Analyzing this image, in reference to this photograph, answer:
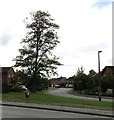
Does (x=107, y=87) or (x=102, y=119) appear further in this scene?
(x=107, y=87)

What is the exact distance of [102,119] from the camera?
1471cm

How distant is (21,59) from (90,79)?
19368 millimetres

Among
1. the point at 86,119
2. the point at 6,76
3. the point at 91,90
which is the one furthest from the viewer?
the point at 6,76

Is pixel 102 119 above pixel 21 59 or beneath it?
beneath

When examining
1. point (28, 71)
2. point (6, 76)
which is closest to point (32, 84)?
point (28, 71)

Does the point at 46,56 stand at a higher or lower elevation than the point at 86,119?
higher

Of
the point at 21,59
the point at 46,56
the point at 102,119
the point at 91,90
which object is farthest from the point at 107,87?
the point at 102,119

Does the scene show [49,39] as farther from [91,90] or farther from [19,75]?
[91,90]

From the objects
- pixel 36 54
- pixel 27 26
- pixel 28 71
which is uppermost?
pixel 27 26

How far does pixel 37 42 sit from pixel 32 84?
701 cm

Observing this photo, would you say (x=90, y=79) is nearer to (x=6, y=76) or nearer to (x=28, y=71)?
(x=28, y=71)

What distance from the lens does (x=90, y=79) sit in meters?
57.8

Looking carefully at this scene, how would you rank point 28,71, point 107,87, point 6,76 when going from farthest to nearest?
point 6,76
point 107,87
point 28,71

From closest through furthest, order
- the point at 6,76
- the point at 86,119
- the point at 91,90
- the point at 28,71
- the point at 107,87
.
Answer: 1. the point at 86,119
2. the point at 28,71
3. the point at 107,87
4. the point at 91,90
5. the point at 6,76
